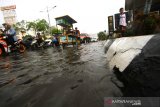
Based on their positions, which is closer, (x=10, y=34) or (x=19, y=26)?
(x=10, y=34)

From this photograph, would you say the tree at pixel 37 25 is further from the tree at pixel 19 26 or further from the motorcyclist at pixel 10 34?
the motorcyclist at pixel 10 34

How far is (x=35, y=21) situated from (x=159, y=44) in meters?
61.1

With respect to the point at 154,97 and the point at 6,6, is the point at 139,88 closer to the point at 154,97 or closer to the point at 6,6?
the point at 154,97

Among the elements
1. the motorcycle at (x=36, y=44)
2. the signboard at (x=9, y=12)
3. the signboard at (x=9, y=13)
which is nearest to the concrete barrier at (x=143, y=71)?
the motorcycle at (x=36, y=44)

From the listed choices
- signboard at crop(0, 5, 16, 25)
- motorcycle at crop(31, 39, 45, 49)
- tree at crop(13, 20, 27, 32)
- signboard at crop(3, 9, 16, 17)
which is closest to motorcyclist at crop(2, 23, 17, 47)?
motorcycle at crop(31, 39, 45, 49)

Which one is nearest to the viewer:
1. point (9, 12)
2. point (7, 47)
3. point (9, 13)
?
point (7, 47)

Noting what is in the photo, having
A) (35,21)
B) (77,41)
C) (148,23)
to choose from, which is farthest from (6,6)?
(148,23)

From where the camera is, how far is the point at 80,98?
2260mm

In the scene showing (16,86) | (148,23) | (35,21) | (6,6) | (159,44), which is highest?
(6,6)

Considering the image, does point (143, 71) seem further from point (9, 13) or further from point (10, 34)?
point (9, 13)

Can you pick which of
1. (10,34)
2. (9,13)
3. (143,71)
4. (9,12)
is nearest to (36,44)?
(10,34)

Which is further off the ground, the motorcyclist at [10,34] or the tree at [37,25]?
the tree at [37,25]

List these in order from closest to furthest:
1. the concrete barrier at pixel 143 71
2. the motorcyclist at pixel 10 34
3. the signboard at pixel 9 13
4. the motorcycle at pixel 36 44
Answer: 1. the concrete barrier at pixel 143 71
2. the motorcyclist at pixel 10 34
3. the motorcycle at pixel 36 44
4. the signboard at pixel 9 13

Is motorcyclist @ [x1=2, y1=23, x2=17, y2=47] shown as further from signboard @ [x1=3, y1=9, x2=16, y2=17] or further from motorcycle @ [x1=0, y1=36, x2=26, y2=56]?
signboard @ [x1=3, y1=9, x2=16, y2=17]
